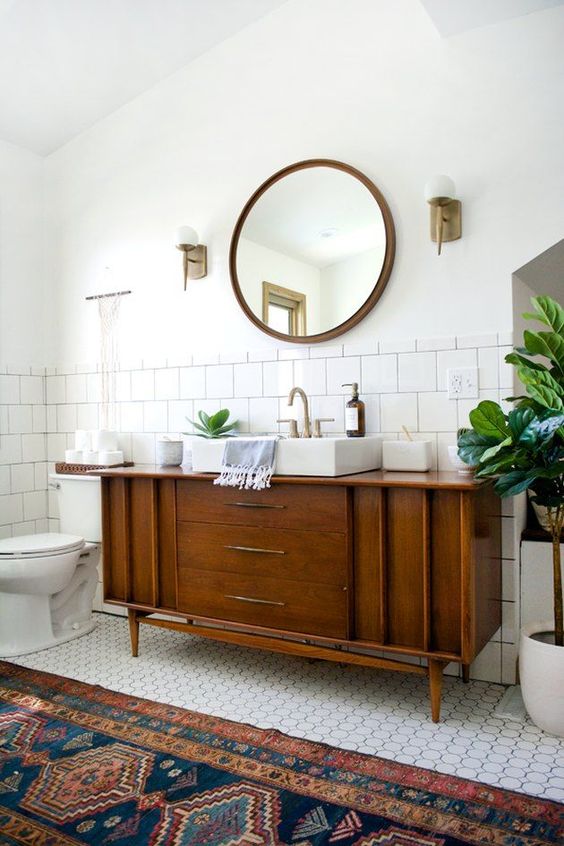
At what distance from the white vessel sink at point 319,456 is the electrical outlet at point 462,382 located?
0.37 m

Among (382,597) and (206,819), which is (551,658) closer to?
(382,597)

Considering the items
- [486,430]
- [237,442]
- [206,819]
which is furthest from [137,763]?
[486,430]

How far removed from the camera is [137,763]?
1.98 metres

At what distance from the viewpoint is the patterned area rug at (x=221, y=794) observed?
164 cm

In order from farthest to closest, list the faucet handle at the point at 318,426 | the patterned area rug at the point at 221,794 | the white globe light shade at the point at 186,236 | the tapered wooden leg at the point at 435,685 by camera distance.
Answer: the white globe light shade at the point at 186,236 → the faucet handle at the point at 318,426 → the tapered wooden leg at the point at 435,685 → the patterned area rug at the point at 221,794

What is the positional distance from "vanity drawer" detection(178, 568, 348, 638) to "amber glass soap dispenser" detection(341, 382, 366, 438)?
0.69 m

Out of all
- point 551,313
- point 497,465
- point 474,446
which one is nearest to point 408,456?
point 474,446

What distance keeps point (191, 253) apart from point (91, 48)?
1.03 meters

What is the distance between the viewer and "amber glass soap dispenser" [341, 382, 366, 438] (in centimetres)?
276

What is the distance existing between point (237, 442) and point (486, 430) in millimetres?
932

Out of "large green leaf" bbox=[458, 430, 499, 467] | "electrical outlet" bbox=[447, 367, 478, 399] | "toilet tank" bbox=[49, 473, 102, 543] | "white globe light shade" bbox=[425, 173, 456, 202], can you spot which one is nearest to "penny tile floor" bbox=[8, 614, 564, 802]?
"toilet tank" bbox=[49, 473, 102, 543]

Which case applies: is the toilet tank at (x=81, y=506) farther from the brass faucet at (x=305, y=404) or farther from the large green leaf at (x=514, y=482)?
the large green leaf at (x=514, y=482)

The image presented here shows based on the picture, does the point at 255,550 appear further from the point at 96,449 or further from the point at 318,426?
the point at 96,449

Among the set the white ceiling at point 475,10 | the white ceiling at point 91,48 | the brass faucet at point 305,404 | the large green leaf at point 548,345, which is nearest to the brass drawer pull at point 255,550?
the brass faucet at point 305,404
